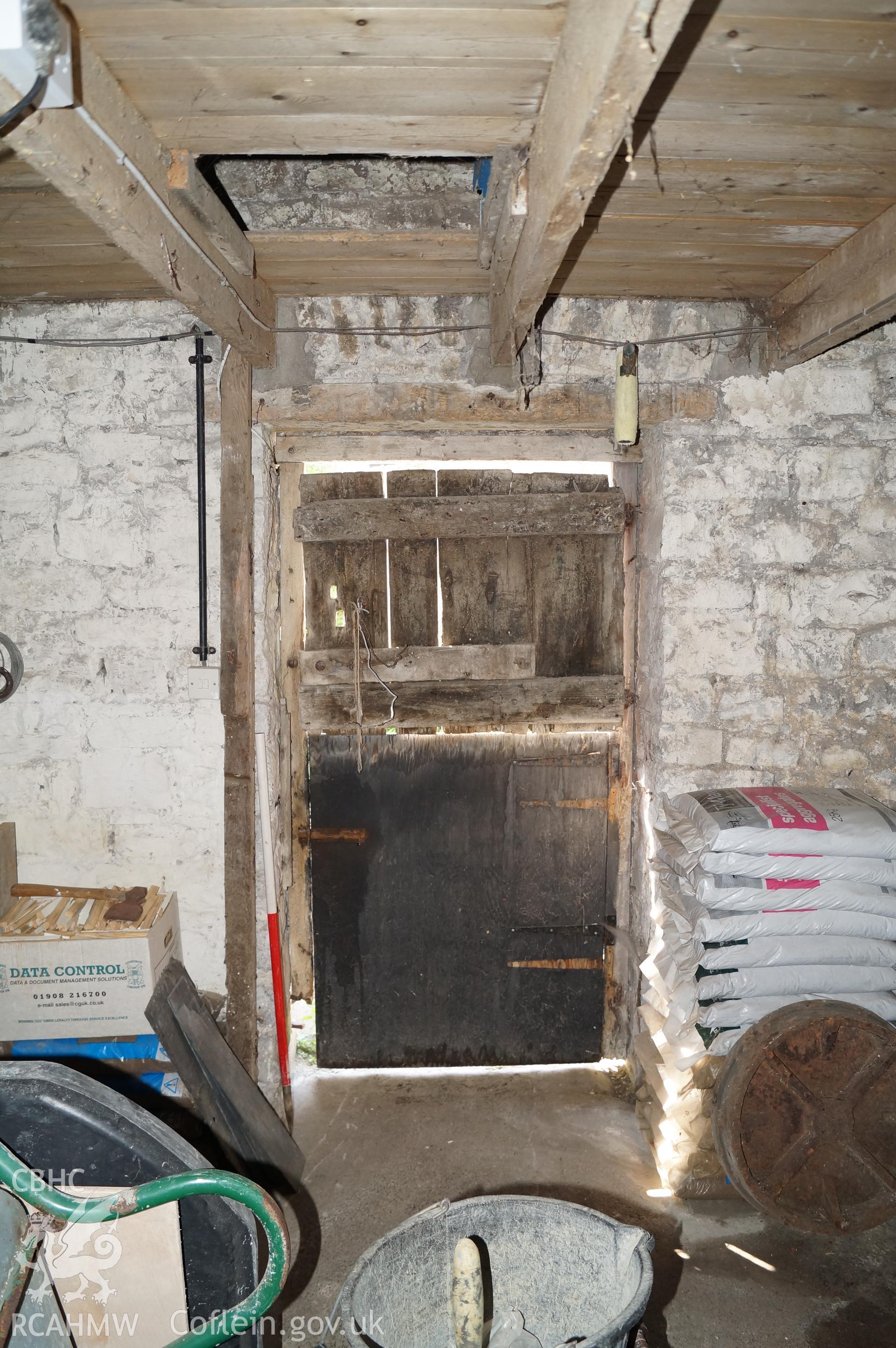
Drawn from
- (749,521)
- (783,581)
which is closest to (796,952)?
(783,581)

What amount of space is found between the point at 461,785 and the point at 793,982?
1.34 metres

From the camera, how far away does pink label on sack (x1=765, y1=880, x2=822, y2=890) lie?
2.46 meters

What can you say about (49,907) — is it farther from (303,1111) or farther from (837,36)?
(837,36)

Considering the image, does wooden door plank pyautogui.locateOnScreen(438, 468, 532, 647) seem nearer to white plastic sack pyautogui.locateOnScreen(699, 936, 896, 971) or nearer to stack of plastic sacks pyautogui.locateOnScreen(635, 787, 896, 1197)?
stack of plastic sacks pyautogui.locateOnScreen(635, 787, 896, 1197)

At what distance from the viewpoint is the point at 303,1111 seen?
3061 mm

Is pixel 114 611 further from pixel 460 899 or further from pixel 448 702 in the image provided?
pixel 460 899

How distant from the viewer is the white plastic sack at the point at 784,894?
245 cm

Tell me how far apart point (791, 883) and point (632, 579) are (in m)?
1.27

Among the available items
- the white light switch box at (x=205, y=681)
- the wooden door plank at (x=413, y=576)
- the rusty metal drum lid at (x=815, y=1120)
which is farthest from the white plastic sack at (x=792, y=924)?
the white light switch box at (x=205, y=681)

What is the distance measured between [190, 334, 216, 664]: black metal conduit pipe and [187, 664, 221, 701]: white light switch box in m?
0.03

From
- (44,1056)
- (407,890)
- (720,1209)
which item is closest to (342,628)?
(407,890)

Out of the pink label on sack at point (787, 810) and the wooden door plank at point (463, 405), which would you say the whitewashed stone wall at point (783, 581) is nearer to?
the wooden door plank at point (463, 405)

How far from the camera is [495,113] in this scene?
167 cm

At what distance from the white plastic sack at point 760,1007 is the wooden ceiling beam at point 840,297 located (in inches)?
79.4
